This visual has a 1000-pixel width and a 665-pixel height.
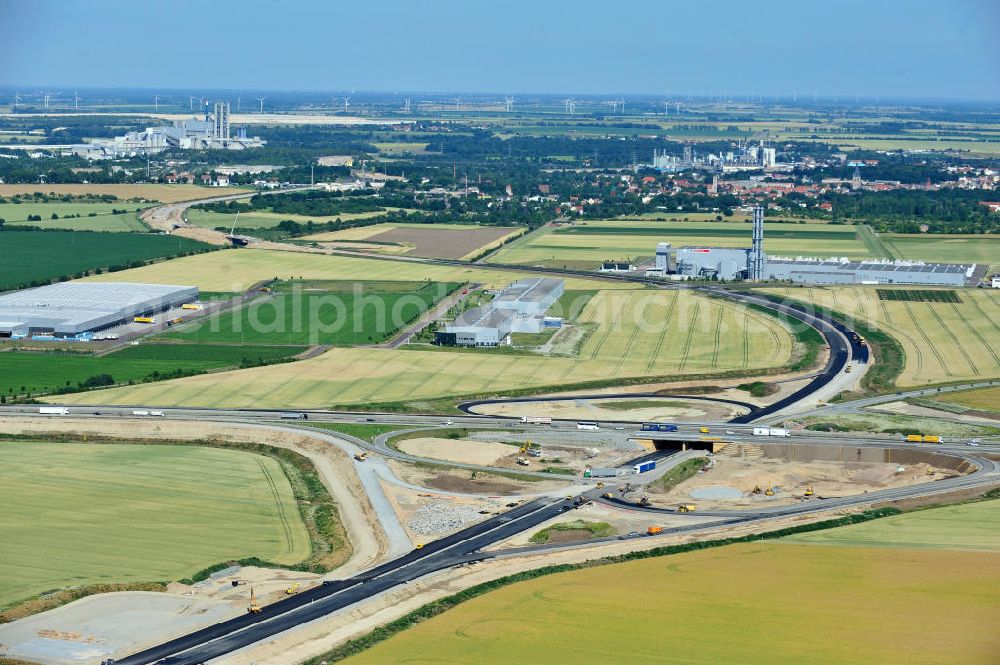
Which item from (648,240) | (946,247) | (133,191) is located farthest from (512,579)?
(133,191)

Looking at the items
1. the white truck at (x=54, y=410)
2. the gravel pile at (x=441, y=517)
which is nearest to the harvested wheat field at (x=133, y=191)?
the white truck at (x=54, y=410)

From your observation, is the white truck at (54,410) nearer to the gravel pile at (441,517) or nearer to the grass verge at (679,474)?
the gravel pile at (441,517)

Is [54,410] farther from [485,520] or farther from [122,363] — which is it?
[485,520]

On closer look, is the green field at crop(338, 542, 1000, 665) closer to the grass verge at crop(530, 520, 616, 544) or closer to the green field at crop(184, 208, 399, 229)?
the grass verge at crop(530, 520, 616, 544)

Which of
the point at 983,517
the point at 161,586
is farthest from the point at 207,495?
the point at 983,517

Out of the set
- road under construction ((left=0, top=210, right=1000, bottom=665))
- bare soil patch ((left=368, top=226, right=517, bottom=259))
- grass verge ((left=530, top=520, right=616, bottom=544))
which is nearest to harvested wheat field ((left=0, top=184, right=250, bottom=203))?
bare soil patch ((left=368, top=226, right=517, bottom=259))

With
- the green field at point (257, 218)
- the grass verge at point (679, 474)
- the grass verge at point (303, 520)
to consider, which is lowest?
the grass verge at point (303, 520)
